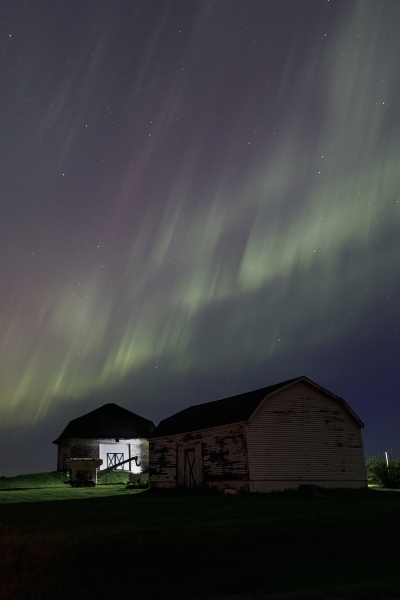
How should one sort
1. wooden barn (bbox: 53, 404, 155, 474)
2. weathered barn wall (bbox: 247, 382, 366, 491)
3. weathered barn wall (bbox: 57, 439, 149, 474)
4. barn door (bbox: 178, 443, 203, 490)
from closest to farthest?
weathered barn wall (bbox: 247, 382, 366, 491) < barn door (bbox: 178, 443, 203, 490) < weathered barn wall (bbox: 57, 439, 149, 474) < wooden barn (bbox: 53, 404, 155, 474)

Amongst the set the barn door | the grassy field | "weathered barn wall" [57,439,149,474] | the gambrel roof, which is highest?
the gambrel roof

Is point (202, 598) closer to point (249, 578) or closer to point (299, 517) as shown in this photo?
point (249, 578)

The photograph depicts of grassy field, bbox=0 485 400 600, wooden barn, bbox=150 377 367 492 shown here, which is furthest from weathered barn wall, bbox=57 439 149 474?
grassy field, bbox=0 485 400 600

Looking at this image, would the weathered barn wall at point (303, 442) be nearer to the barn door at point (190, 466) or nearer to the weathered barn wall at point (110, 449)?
the barn door at point (190, 466)

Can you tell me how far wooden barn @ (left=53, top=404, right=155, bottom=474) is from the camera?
65.1 meters

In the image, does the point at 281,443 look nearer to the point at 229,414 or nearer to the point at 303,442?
the point at 303,442

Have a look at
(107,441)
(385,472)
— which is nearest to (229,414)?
(385,472)

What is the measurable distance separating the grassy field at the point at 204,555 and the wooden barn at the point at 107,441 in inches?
1724

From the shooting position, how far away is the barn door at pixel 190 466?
38.6 m

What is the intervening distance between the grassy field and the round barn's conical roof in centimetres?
4430

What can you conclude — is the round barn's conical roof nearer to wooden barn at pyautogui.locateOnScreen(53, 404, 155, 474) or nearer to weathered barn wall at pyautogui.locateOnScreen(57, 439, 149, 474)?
wooden barn at pyautogui.locateOnScreen(53, 404, 155, 474)

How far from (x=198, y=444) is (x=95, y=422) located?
31678mm

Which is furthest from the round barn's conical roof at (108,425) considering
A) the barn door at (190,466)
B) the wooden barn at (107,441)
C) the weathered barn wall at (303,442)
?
the weathered barn wall at (303,442)

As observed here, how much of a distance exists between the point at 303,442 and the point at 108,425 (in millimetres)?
37067
